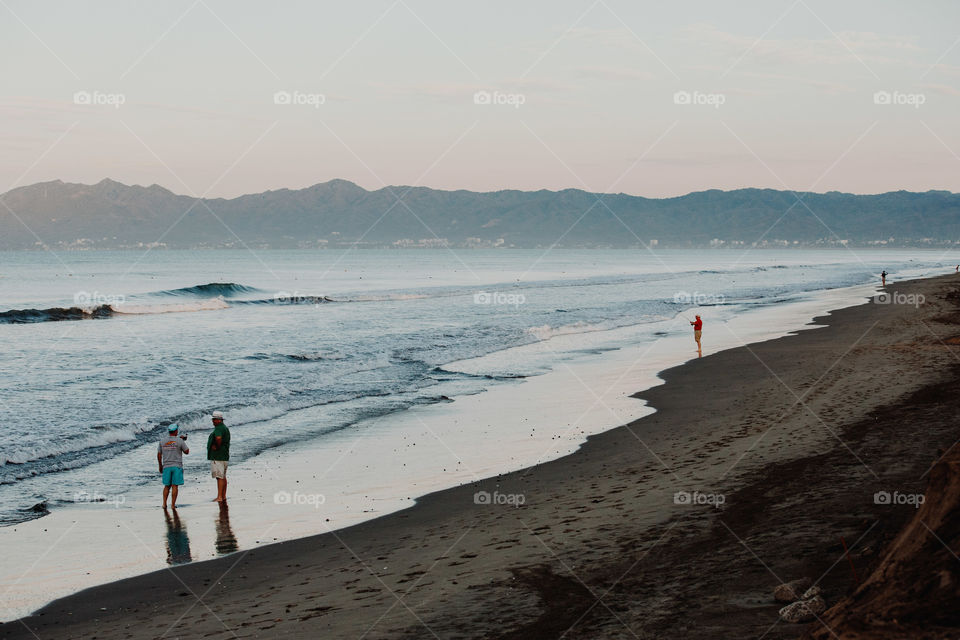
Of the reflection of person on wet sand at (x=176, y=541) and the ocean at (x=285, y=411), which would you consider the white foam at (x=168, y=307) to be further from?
the reflection of person on wet sand at (x=176, y=541)

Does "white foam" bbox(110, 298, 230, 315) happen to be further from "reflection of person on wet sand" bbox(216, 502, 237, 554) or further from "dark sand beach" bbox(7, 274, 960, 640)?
"dark sand beach" bbox(7, 274, 960, 640)

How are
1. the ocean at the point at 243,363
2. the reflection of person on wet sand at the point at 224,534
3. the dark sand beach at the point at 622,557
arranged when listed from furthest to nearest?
the ocean at the point at 243,363 < the reflection of person on wet sand at the point at 224,534 < the dark sand beach at the point at 622,557

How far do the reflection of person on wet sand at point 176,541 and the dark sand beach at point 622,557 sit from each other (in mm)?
568

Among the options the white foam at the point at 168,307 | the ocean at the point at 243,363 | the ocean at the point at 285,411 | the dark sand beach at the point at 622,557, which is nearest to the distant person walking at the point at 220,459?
the ocean at the point at 285,411

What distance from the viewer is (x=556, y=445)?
16.0m

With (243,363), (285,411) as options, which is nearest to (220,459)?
(285,411)

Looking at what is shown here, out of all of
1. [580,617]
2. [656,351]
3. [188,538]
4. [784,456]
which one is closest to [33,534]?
[188,538]

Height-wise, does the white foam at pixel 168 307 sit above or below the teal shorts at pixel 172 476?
above

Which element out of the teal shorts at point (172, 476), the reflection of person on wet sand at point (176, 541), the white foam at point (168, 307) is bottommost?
the reflection of person on wet sand at point (176, 541)

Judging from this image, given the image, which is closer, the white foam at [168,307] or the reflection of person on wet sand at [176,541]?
the reflection of person on wet sand at [176,541]

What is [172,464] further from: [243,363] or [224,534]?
[243,363]

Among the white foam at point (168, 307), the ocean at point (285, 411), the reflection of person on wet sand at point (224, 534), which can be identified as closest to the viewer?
the reflection of person on wet sand at point (224, 534)

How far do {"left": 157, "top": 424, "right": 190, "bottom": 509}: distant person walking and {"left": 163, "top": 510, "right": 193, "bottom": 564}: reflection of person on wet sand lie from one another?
44cm

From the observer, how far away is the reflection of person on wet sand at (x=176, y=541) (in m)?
10.4
